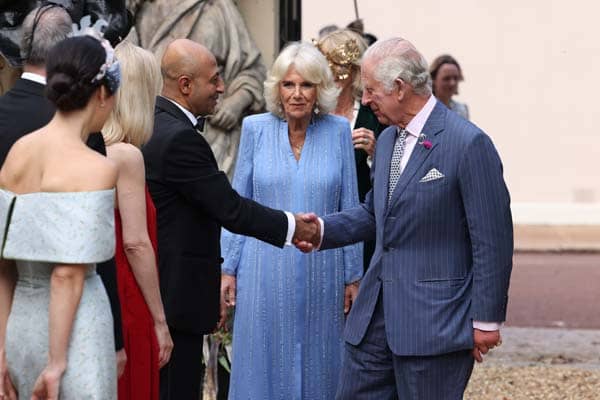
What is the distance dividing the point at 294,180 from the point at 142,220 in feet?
4.98

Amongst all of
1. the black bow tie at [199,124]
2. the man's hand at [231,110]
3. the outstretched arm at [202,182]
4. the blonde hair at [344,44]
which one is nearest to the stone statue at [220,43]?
the man's hand at [231,110]

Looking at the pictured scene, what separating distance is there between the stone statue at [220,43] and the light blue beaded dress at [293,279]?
1.99 metres

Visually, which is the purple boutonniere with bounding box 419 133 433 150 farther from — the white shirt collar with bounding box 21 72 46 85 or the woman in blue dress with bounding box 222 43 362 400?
the white shirt collar with bounding box 21 72 46 85

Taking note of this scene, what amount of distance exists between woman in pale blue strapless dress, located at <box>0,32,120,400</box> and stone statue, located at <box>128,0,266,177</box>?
4.18m

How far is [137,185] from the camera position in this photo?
16.9 ft

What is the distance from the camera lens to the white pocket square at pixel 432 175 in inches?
211

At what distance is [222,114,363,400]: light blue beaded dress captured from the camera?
6.64 m

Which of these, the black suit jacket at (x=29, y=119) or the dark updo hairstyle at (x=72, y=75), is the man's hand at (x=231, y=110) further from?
the dark updo hairstyle at (x=72, y=75)

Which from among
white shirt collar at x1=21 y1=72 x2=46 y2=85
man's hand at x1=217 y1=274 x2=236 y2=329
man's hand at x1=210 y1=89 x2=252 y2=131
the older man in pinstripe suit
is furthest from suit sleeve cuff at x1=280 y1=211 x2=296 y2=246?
man's hand at x1=210 y1=89 x2=252 y2=131

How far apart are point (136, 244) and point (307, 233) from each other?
1.01 meters

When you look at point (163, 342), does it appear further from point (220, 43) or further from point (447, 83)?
point (447, 83)

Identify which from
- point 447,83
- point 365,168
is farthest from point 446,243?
point 447,83

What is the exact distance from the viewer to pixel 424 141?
544 centimetres

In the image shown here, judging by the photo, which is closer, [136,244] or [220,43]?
[136,244]
